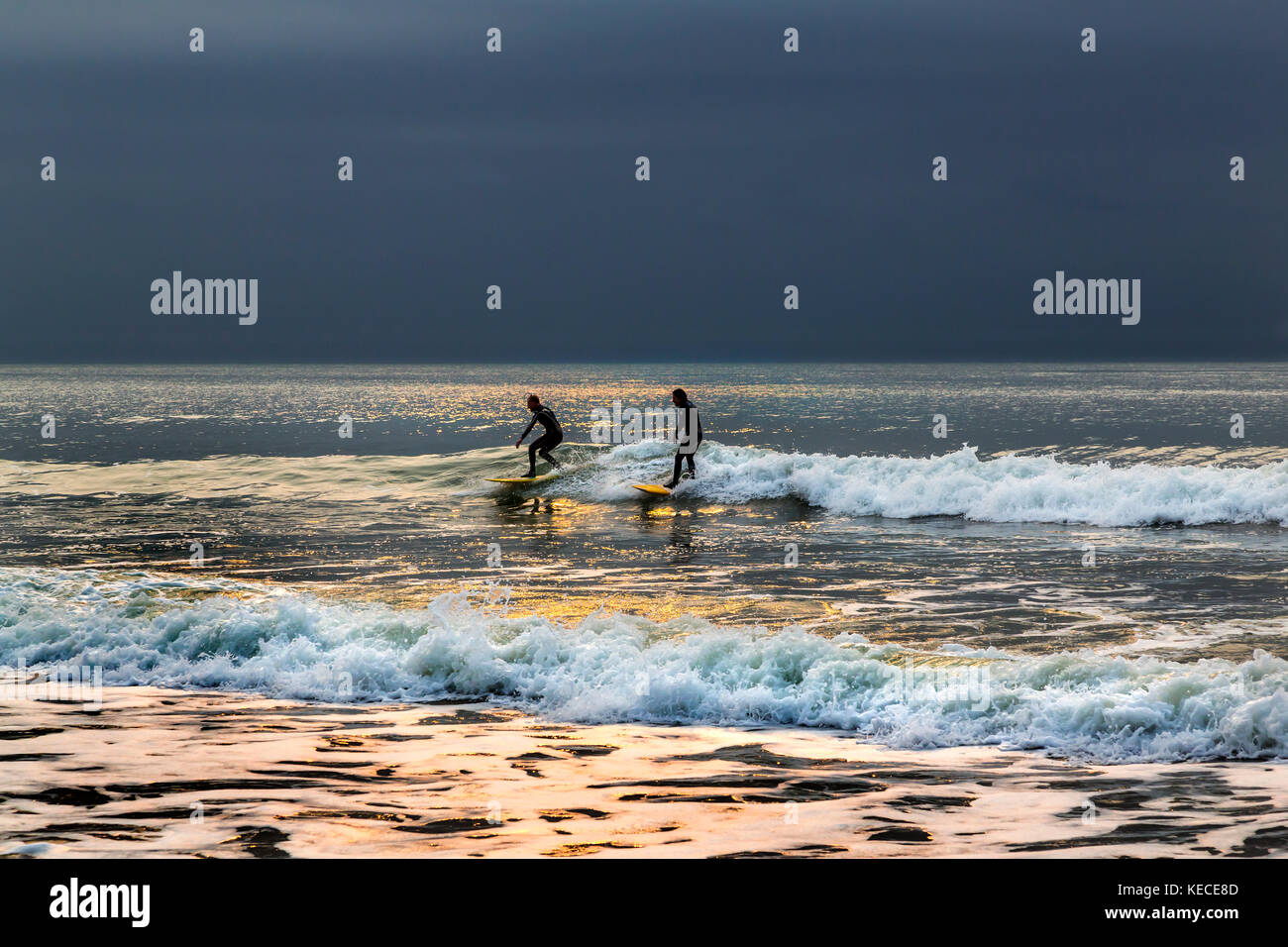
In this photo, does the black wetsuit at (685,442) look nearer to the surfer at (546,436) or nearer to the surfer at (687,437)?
the surfer at (687,437)

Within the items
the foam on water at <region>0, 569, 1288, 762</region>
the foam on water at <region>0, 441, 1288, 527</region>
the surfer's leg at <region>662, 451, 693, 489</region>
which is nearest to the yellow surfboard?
the foam on water at <region>0, 441, 1288, 527</region>

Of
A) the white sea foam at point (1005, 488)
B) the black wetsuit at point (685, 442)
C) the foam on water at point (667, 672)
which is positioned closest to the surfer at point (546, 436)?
the white sea foam at point (1005, 488)

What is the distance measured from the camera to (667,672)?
33.3 feet

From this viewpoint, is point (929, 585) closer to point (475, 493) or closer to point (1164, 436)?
point (475, 493)

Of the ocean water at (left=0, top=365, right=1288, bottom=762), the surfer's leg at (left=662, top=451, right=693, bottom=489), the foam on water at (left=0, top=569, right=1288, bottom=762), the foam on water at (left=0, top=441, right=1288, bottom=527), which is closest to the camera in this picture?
A: the foam on water at (left=0, top=569, right=1288, bottom=762)

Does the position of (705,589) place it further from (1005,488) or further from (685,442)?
(685,442)

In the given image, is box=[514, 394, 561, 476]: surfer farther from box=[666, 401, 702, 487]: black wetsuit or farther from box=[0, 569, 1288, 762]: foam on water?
box=[0, 569, 1288, 762]: foam on water

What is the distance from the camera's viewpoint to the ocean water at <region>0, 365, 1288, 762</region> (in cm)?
939

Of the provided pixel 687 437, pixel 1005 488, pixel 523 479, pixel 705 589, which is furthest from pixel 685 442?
pixel 705 589

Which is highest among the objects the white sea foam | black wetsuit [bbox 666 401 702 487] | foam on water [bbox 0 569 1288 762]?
black wetsuit [bbox 666 401 702 487]

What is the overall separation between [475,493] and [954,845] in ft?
77.9

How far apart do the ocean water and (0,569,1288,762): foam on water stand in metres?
0.03

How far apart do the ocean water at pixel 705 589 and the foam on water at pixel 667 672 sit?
29 millimetres
